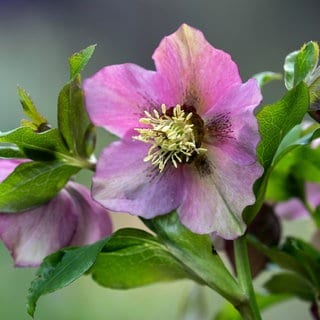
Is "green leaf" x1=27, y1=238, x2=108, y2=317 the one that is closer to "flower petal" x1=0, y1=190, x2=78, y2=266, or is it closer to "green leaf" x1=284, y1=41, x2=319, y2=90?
"flower petal" x1=0, y1=190, x2=78, y2=266

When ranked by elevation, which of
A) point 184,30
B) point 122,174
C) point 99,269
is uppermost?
point 184,30

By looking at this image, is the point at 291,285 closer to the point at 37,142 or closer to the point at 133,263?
the point at 133,263

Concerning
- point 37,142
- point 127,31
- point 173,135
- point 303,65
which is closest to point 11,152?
point 37,142

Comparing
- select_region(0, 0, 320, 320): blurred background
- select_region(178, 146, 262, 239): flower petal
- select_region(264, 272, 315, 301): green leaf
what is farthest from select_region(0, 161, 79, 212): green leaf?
select_region(0, 0, 320, 320): blurred background

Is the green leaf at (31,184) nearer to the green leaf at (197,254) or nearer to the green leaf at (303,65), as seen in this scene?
the green leaf at (197,254)

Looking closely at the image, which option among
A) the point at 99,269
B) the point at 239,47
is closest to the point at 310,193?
the point at 99,269

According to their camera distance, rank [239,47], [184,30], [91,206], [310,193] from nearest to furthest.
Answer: [184,30] → [91,206] → [310,193] → [239,47]

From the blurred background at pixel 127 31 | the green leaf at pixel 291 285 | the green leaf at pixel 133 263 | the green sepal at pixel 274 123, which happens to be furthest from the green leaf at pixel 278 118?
the blurred background at pixel 127 31

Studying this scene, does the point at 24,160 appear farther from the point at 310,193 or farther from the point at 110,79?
the point at 310,193
